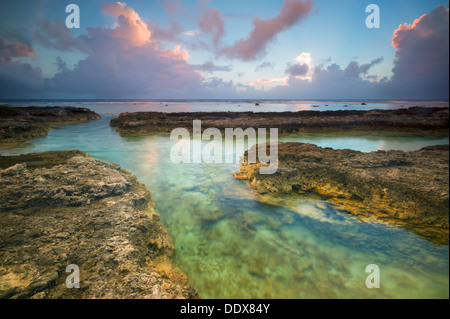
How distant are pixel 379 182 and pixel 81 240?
6424 mm

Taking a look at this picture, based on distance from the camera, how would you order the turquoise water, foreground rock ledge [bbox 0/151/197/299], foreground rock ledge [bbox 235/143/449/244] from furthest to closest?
1. foreground rock ledge [bbox 235/143/449/244]
2. the turquoise water
3. foreground rock ledge [bbox 0/151/197/299]

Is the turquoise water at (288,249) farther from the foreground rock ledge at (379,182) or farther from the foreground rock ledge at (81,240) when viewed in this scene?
the foreground rock ledge at (81,240)

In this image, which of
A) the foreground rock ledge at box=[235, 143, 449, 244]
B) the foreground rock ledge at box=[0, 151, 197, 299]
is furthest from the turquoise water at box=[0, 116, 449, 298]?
the foreground rock ledge at box=[0, 151, 197, 299]

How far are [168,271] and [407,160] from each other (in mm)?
6766

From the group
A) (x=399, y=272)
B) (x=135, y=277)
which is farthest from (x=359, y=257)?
(x=135, y=277)

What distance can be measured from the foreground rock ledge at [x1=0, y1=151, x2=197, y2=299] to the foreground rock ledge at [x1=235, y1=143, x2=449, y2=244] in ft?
12.2

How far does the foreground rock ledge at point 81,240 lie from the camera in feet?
7.55

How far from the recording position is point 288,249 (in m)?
3.68

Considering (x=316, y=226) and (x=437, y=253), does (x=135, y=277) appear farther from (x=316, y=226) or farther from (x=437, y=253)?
(x=437, y=253)

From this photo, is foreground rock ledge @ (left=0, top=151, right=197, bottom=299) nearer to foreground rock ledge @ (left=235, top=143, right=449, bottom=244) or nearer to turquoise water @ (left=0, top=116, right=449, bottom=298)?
turquoise water @ (left=0, top=116, right=449, bottom=298)

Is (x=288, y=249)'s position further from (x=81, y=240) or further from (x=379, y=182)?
(x=81, y=240)

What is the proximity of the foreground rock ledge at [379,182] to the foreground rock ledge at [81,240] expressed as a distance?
12.2 feet

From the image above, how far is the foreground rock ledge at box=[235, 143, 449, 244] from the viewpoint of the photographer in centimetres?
370

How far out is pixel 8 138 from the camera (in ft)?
45.2
